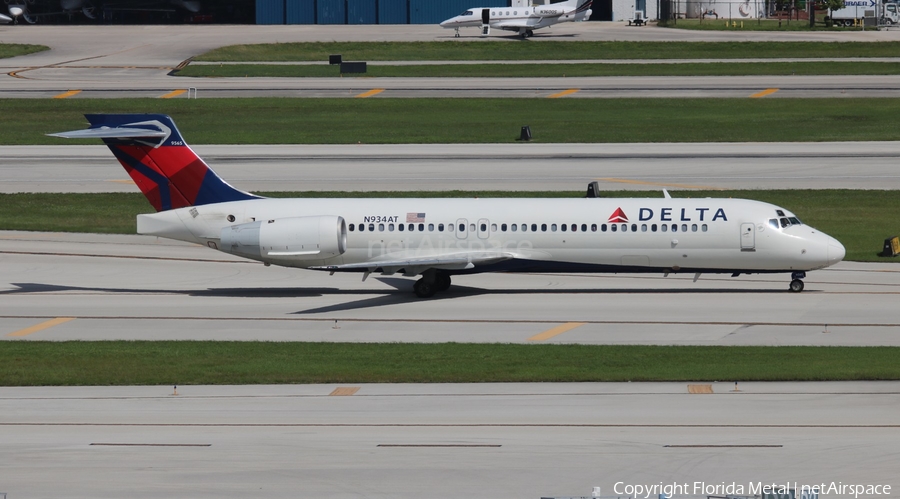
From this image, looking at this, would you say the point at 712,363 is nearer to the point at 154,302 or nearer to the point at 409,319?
the point at 409,319

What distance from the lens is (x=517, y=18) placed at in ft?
397

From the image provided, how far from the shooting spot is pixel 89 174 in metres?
59.7

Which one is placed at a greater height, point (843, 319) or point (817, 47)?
point (817, 47)

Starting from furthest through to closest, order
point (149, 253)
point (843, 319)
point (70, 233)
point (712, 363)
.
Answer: point (70, 233)
point (149, 253)
point (843, 319)
point (712, 363)

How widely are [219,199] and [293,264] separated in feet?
10.1

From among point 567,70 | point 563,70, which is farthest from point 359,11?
point 567,70

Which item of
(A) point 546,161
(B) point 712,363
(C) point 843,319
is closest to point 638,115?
(A) point 546,161

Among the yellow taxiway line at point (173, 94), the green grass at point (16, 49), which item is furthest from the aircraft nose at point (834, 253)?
the green grass at point (16, 49)

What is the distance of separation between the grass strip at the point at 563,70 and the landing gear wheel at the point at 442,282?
57952 millimetres

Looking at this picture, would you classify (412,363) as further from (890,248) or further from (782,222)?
(890,248)

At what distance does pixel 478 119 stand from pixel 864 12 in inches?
2889

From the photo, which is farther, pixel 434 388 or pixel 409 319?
pixel 409 319

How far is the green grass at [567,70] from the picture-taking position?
92438 millimetres

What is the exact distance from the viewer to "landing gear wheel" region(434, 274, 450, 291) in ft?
119
